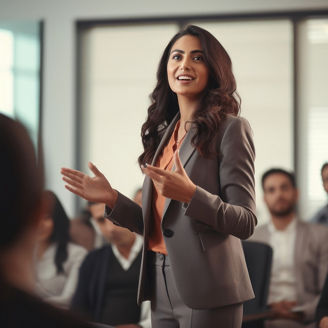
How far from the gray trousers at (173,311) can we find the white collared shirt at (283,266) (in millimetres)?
2257

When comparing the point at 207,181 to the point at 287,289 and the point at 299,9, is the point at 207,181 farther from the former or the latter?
the point at 299,9

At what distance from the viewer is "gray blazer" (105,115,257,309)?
1.58 metres

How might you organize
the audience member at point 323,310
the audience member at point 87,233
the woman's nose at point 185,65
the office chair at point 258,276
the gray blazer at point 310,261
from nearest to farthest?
the woman's nose at point 185,65 < the audience member at point 323,310 < the office chair at point 258,276 < the gray blazer at point 310,261 < the audience member at point 87,233

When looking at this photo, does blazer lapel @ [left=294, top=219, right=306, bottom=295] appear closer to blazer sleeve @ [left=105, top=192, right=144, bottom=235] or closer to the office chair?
the office chair

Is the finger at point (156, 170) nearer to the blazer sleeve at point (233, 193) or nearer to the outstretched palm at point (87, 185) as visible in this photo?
the blazer sleeve at point (233, 193)

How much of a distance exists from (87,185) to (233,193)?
1.34ft

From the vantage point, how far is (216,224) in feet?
5.14

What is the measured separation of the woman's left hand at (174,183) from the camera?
5.05ft

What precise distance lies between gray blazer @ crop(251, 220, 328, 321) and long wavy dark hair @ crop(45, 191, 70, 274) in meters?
1.45

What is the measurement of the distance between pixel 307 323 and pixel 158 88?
2077mm

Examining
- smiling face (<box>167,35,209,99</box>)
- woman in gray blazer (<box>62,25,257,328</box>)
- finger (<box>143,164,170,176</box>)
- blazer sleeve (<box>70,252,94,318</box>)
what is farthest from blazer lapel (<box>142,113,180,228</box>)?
blazer sleeve (<box>70,252,94,318</box>)

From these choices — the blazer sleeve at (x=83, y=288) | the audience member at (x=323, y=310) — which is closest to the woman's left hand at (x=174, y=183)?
the audience member at (x=323, y=310)

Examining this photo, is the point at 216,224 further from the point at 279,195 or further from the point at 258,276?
the point at 279,195

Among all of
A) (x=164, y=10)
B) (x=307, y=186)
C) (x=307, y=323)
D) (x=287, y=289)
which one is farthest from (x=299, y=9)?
(x=307, y=323)
